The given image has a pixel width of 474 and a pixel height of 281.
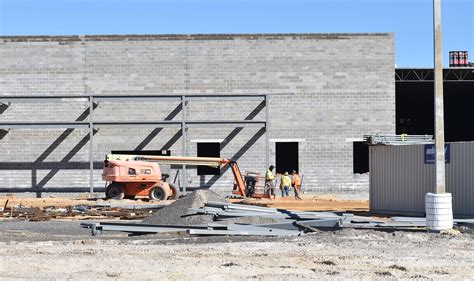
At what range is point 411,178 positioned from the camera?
85.9ft

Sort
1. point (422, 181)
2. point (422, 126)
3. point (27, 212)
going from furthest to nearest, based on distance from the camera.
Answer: point (422, 126) → point (27, 212) → point (422, 181)

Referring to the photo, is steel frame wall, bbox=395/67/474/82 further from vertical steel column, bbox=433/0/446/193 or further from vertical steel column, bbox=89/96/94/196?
vertical steel column, bbox=433/0/446/193

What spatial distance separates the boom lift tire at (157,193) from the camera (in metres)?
36.5

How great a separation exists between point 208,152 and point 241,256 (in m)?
28.9

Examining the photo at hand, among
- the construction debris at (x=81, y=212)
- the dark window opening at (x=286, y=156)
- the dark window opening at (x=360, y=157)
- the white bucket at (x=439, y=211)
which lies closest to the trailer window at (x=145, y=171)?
the construction debris at (x=81, y=212)

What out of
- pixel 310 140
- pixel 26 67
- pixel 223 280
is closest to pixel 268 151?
Answer: pixel 310 140

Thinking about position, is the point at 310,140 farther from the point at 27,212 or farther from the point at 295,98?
the point at 27,212

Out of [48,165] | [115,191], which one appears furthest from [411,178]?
[48,165]

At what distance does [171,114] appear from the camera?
139 ft

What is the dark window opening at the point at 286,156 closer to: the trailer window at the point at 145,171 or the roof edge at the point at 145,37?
the roof edge at the point at 145,37

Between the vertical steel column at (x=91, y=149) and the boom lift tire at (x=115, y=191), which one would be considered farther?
the vertical steel column at (x=91, y=149)

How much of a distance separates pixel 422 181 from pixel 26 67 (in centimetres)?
2508

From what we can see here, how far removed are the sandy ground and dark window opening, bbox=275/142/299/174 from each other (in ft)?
76.6

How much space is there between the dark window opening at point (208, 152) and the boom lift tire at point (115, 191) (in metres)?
6.74
